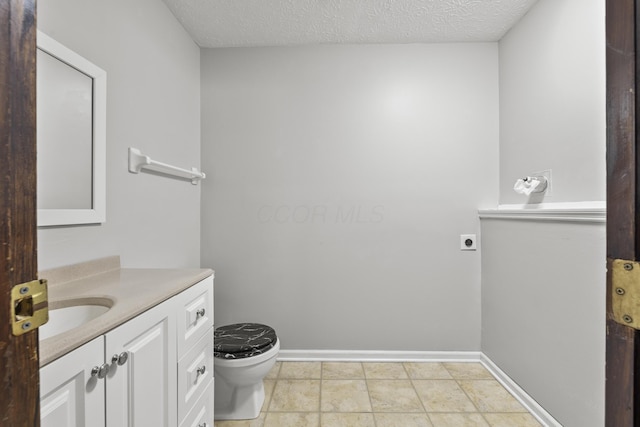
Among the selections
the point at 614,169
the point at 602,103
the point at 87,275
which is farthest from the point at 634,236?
the point at 87,275

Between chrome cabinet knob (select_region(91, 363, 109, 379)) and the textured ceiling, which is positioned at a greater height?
the textured ceiling

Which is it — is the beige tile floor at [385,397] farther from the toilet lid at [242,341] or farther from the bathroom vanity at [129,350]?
the bathroom vanity at [129,350]

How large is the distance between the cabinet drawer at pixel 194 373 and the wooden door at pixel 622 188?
1192 millimetres

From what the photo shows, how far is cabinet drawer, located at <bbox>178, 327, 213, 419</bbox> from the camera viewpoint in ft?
3.79

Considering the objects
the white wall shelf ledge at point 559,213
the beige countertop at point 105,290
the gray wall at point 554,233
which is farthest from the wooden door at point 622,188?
the gray wall at point 554,233

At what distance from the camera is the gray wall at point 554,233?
141 cm

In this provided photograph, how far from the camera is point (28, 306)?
41 centimetres

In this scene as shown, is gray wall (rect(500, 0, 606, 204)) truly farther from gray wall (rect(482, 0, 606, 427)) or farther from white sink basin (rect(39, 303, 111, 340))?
white sink basin (rect(39, 303, 111, 340))

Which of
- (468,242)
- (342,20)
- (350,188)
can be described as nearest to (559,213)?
(468,242)

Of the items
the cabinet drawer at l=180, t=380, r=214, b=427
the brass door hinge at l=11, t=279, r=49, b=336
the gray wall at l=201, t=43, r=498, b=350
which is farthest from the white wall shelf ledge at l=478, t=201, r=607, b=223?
the cabinet drawer at l=180, t=380, r=214, b=427

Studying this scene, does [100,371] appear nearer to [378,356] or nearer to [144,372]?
[144,372]

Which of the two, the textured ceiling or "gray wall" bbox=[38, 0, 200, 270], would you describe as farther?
the textured ceiling

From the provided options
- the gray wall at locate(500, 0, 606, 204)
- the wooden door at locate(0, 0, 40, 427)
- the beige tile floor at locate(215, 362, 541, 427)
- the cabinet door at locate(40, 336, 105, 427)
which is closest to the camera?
the wooden door at locate(0, 0, 40, 427)

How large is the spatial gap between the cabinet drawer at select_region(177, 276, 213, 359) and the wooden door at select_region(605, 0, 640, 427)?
46.1 inches
